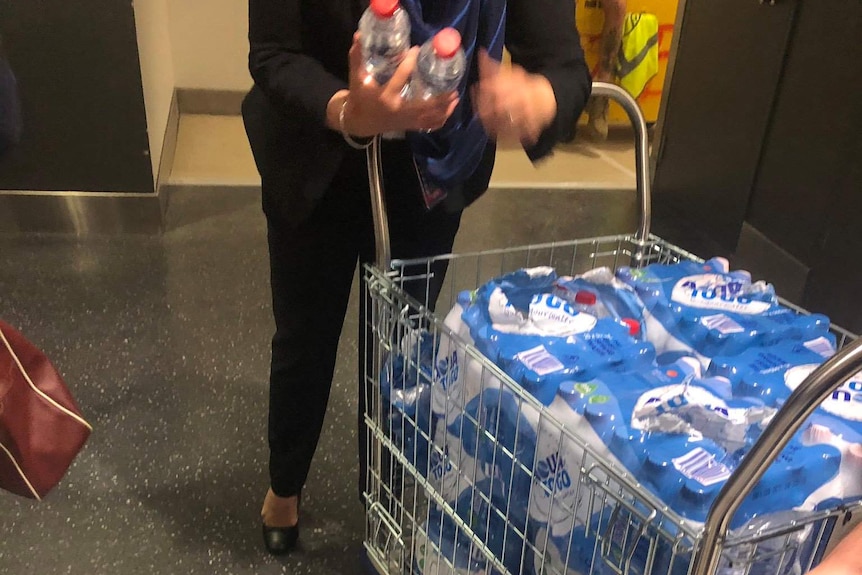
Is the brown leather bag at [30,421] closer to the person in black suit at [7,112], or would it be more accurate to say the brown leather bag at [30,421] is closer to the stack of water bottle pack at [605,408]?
the person in black suit at [7,112]

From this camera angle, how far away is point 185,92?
12.9 ft

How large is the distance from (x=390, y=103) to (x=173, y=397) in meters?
1.25

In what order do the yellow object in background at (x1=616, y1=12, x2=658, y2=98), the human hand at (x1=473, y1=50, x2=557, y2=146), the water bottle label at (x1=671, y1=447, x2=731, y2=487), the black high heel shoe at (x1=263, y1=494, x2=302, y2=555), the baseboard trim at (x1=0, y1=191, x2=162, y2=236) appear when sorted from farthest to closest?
the yellow object in background at (x1=616, y1=12, x2=658, y2=98), the baseboard trim at (x1=0, y1=191, x2=162, y2=236), the black high heel shoe at (x1=263, y1=494, x2=302, y2=555), the human hand at (x1=473, y1=50, x2=557, y2=146), the water bottle label at (x1=671, y1=447, x2=731, y2=487)

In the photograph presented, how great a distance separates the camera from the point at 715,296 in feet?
3.02

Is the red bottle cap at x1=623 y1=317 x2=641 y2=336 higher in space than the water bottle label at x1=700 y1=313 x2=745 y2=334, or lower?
lower

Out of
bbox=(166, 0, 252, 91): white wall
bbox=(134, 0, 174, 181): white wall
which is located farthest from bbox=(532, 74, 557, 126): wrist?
bbox=(166, 0, 252, 91): white wall

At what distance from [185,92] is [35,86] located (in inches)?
62.9

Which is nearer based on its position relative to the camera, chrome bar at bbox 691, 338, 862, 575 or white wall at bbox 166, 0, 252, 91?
chrome bar at bbox 691, 338, 862, 575

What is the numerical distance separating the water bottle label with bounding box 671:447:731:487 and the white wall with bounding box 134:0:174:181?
2.29 m

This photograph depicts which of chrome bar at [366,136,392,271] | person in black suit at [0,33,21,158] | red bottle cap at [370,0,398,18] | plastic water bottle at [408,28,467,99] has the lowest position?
chrome bar at [366,136,392,271]

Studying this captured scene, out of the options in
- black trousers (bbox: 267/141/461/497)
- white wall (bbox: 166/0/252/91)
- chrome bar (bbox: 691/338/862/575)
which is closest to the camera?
chrome bar (bbox: 691/338/862/575)

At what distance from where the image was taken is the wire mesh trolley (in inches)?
22.3

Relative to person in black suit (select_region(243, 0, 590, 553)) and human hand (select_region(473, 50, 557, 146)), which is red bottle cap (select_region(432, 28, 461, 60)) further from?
human hand (select_region(473, 50, 557, 146))

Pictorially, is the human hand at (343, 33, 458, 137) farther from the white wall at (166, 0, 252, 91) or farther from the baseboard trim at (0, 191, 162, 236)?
the white wall at (166, 0, 252, 91)
